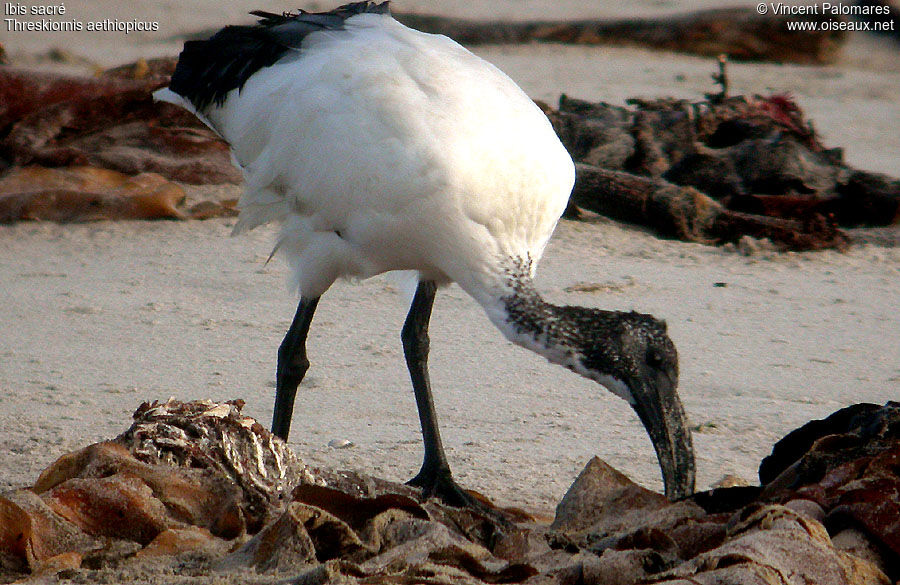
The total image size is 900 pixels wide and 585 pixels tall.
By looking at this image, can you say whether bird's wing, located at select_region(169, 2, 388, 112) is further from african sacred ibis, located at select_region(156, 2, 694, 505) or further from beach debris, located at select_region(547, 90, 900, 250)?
beach debris, located at select_region(547, 90, 900, 250)

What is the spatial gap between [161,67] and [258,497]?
22.1ft

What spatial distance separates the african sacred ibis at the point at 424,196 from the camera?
4.26 meters

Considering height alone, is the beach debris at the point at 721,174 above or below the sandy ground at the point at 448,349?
above

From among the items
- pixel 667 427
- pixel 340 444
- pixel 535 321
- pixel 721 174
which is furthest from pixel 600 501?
pixel 721 174

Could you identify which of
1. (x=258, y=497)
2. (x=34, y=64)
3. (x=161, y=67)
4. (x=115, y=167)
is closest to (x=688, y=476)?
(x=258, y=497)

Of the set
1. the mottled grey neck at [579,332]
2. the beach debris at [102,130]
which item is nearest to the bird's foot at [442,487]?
the mottled grey neck at [579,332]

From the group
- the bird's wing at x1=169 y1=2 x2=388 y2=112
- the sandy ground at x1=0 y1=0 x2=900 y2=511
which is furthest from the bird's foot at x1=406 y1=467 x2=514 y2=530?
the bird's wing at x1=169 y1=2 x2=388 y2=112

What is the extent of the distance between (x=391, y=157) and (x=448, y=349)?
1673mm

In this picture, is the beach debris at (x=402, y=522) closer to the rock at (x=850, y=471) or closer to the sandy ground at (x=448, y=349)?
the rock at (x=850, y=471)

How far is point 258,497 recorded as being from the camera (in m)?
3.78

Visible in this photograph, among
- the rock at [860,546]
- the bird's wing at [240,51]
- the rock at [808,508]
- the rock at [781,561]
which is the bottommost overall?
the rock at [860,546]

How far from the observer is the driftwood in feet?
48.0

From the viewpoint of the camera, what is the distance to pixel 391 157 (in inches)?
176

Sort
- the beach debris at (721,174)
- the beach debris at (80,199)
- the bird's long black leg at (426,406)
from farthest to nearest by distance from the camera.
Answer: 1. the beach debris at (721,174)
2. the beach debris at (80,199)
3. the bird's long black leg at (426,406)
